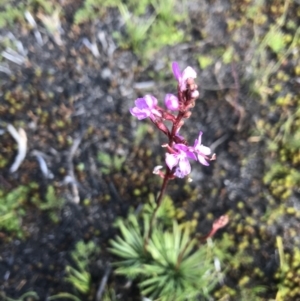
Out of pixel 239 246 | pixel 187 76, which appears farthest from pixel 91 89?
pixel 187 76

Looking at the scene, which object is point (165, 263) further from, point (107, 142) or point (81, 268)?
point (107, 142)

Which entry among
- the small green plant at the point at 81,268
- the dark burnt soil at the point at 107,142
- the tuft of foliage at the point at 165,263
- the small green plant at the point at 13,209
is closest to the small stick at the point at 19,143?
the dark burnt soil at the point at 107,142

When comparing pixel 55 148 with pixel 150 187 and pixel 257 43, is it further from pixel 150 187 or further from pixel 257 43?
pixel 257 43

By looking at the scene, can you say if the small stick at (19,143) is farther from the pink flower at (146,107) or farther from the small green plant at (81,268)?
the pink flower at (146,107)

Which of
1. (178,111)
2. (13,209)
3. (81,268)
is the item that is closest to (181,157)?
(178,111)

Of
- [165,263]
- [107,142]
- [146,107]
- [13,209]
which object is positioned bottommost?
[165,263]

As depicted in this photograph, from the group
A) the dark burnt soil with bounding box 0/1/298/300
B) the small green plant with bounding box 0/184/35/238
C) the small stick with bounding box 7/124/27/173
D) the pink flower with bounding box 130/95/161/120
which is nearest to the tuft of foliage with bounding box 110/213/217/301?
the dark burnt soil with bounding box 0/1/298/300

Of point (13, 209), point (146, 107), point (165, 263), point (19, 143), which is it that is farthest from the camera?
point (19, 143)

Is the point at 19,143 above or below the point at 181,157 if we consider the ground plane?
above
